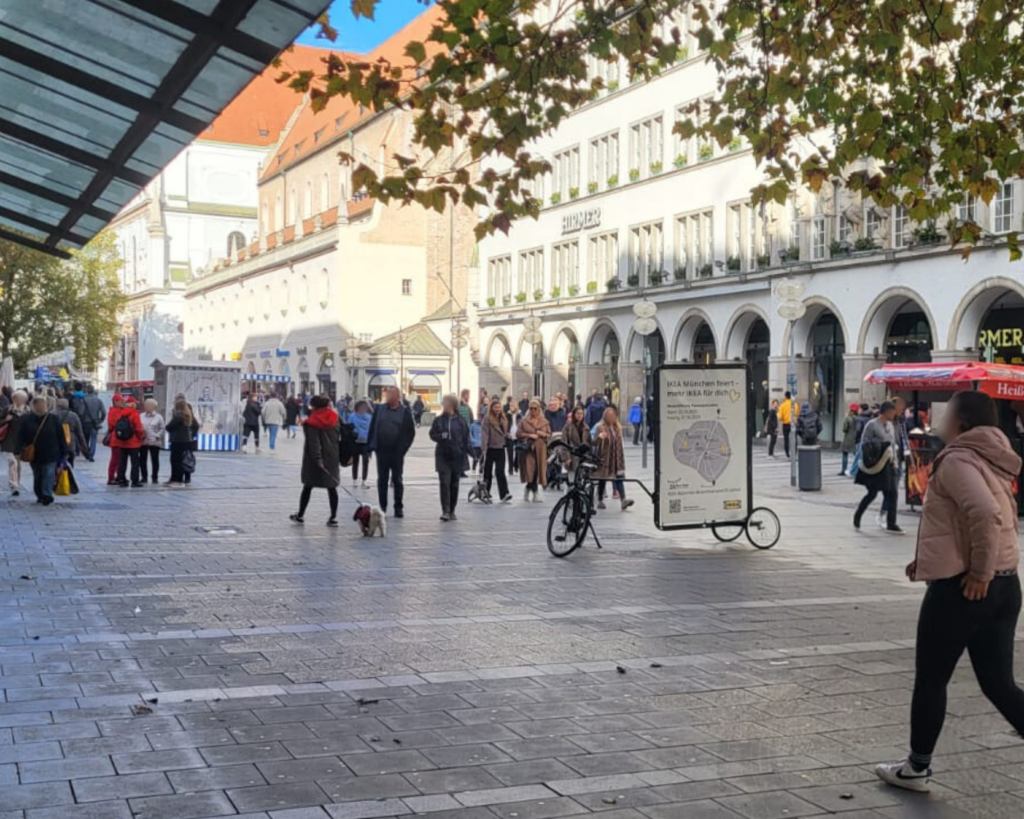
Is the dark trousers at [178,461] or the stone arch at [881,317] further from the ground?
the stone arch at [881,317]

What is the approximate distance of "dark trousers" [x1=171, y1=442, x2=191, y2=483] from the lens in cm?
2477

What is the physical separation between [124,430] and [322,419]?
7933 millimetres

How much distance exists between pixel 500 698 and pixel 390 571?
560 centimetres

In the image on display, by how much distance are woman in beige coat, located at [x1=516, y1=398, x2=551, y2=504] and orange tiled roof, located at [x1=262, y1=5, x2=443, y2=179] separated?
55.8 m

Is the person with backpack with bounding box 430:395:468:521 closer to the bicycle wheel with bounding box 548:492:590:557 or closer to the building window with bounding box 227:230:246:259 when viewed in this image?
the bicycle wheel with bounding box 548:492:590:557

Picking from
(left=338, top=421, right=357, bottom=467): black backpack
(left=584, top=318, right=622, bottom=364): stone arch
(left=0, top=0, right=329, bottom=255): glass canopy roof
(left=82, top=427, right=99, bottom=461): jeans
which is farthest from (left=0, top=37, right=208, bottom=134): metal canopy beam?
(left=584, top=318, right=622, bottom=364): stone arch

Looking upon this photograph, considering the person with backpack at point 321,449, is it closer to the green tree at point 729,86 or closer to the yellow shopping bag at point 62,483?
the yellow shopping bag at point 62,483

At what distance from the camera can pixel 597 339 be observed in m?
55.8

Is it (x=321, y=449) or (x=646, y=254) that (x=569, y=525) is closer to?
(x=321, y=449)

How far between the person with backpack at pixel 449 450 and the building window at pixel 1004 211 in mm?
21600

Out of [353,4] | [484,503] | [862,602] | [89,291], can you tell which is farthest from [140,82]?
[89,291]

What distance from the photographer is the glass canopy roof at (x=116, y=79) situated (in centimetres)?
944

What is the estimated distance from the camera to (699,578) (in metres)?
12.8

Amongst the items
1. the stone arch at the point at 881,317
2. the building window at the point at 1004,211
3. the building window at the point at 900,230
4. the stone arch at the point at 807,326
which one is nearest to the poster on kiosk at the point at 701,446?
the building window at the point at 1004,211
